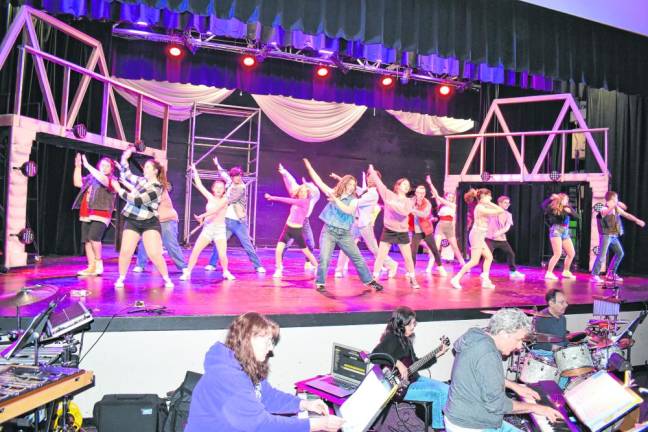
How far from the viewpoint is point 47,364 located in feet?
12.9

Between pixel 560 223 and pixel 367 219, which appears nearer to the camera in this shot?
pixel 367 219

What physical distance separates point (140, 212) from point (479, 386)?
448cm

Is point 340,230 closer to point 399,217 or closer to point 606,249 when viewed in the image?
point 399,217

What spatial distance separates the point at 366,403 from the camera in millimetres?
3129

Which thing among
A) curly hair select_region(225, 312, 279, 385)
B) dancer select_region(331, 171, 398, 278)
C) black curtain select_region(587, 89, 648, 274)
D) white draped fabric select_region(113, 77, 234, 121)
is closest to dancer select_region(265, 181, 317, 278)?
dancer select_region(331, 171, 398, 278)

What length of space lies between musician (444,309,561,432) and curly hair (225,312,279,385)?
1312 millimetres

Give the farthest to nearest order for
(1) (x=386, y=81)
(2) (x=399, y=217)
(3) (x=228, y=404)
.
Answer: (1) (x=386, y=81)
(2) (x=399, y=217)
(3) (x=228, y=404)

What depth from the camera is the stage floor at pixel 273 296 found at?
5125 millimetres

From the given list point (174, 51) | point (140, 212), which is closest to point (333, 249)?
point (140, 212)

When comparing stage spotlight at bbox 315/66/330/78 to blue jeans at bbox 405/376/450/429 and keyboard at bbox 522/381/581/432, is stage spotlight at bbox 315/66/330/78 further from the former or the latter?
keyboard at bbox 522/381/581/432

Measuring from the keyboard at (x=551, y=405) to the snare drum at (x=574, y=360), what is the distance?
13.3 inches

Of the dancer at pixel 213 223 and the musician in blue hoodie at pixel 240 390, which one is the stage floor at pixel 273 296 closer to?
the dancer at pixel 213 223

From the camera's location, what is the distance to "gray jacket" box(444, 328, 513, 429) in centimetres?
332

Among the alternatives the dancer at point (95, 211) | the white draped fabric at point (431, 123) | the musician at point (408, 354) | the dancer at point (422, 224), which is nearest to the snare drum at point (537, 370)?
the musician at point (408, 354)
